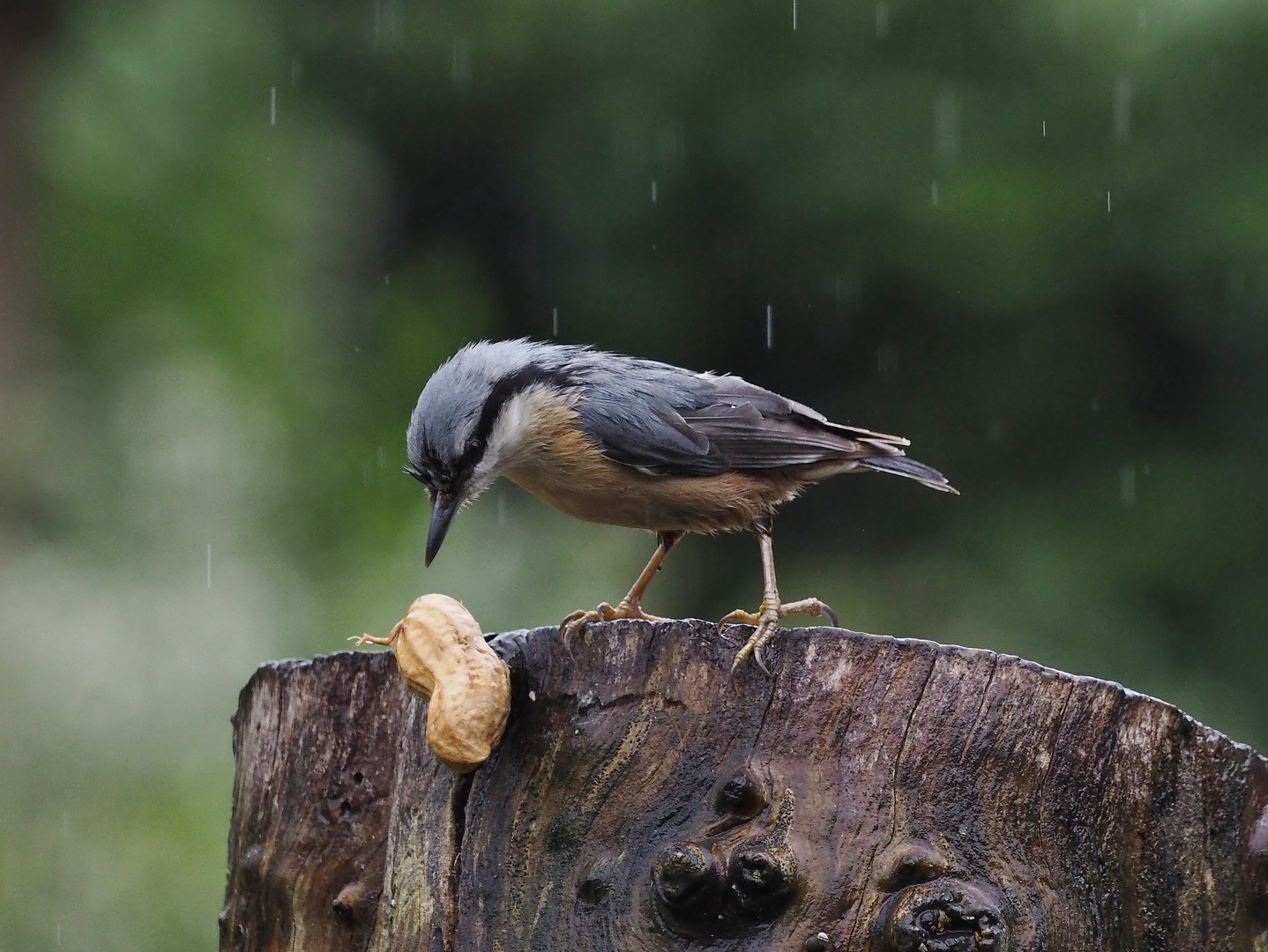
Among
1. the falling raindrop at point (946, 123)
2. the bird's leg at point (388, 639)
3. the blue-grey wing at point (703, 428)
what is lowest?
the bird's leg at point (388, 639)

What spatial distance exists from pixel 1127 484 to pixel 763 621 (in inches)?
171

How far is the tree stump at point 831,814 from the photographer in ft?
6.70

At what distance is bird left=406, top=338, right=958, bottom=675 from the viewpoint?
3328 millimetres

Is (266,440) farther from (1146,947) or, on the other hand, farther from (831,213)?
(1146,947)

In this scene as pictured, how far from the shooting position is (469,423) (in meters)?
3.30

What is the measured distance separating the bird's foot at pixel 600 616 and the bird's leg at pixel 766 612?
15cm

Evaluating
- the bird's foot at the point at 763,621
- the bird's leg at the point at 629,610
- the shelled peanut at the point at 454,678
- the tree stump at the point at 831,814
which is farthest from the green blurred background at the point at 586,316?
the tree stump at the point at 831,814

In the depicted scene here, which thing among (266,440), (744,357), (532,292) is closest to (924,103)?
(744,357)

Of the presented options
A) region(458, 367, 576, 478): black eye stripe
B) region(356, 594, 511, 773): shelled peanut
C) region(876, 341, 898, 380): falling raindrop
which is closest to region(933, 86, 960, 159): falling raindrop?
region(876, 341, 898, 380): falling raindrop

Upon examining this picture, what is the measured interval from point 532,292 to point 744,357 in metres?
1.07

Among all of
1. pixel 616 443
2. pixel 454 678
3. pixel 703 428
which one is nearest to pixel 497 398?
pixel 616 443

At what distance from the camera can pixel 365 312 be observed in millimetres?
7008

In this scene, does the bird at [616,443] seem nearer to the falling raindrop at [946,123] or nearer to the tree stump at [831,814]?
the tree stump at [831,814]

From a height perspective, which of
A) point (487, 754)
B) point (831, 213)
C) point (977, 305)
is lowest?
point (487, 754)
